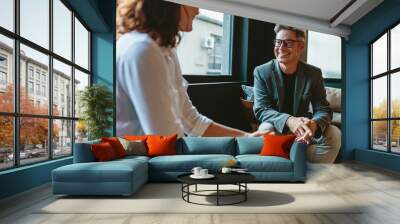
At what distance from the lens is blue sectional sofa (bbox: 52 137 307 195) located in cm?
491

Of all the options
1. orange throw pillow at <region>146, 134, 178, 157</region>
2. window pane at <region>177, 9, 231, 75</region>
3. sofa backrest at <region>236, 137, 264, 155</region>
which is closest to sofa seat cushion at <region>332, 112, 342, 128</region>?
window pane at <region>177, 9, 231, 75</region>

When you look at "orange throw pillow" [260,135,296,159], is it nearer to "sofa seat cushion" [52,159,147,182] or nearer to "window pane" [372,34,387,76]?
"sofa seat cushion" [52,159,147,182]

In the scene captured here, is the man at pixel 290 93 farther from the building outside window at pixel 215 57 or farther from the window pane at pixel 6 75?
the window pane at pixel 6 75

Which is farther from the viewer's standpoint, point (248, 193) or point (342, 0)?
point (342, 0)

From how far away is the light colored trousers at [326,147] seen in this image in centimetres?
892

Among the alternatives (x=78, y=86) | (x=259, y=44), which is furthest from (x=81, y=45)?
(x=259, y=44)

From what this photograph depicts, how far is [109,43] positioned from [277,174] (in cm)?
471

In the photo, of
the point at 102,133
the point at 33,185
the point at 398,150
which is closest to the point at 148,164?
the point at 33,185

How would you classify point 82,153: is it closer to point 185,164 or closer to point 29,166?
point 29,166

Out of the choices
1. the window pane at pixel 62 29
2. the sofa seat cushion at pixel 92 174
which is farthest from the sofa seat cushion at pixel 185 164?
the window pane at pixel 62 29

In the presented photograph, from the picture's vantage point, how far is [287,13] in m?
8.38

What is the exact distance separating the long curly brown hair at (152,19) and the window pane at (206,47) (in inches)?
11.9

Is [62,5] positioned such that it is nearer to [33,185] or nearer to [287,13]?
[33,185]

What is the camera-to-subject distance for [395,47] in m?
8.22
